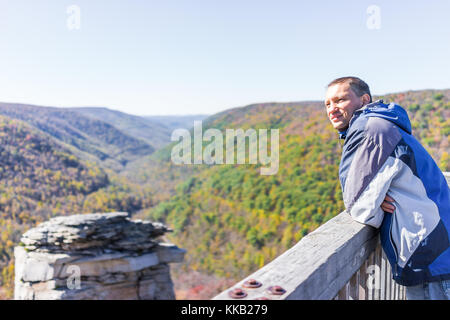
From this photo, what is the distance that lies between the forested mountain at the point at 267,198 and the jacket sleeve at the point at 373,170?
14.9m

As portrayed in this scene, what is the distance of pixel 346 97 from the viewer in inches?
79.9

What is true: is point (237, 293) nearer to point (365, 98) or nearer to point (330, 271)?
point (330, 271)

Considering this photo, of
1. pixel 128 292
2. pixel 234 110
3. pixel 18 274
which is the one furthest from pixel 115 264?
Answer: pixel 234 110

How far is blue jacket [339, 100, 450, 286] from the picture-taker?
164 centimetres

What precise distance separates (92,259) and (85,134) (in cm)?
4771

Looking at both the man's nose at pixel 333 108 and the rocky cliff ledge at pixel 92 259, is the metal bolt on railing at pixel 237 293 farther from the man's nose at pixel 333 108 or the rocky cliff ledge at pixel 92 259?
the rocky cliff ledge at pixel 92 259

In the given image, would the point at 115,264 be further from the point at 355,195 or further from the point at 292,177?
the point at 292,177

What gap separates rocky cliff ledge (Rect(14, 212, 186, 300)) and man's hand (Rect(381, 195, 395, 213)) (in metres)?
11.5

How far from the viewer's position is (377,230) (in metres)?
1.90

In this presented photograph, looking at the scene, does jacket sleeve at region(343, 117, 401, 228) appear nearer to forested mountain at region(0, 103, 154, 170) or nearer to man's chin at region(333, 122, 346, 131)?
man's chin at region(333, 122, 346, 131)

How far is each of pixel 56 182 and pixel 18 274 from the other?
21.1 m

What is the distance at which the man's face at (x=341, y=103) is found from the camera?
6.66ft

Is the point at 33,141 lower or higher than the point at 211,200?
higher

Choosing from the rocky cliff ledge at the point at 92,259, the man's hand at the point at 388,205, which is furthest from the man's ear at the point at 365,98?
the rocky cliff ledge at the point at 92,259
